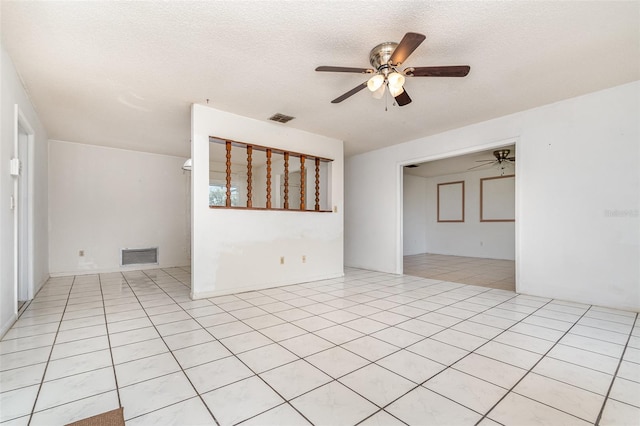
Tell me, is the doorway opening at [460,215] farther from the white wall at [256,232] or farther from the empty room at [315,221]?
the white wall at [256,232]

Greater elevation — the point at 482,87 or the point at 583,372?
the point at 482,87

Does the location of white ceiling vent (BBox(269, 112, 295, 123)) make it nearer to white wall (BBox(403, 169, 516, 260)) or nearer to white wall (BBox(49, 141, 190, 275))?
white wall (BBox(49, 141, 190, 275))

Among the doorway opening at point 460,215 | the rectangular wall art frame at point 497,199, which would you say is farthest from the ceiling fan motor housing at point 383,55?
the rectangular wall art frame at point 497,199

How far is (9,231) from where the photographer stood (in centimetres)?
263

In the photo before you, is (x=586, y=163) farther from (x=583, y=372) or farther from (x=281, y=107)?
(x=281, y=107)

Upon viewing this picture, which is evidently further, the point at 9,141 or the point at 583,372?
the point at 9,141

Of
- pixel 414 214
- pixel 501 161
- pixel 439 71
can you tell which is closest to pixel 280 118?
pixel 439 71

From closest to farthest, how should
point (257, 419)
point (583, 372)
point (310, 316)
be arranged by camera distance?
point (257, 419) < point (583, 372) < point (310, 316)

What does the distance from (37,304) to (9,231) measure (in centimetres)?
139

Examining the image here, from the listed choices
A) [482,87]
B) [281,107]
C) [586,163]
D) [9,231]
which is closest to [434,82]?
[482,87]

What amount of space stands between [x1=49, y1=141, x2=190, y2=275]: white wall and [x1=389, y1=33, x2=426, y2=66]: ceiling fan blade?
595 centimetres

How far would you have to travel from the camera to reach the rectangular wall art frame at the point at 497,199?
7.64m

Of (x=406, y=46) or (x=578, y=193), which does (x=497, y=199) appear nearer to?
(x=578, y=193)

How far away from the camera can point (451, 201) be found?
8.98m
